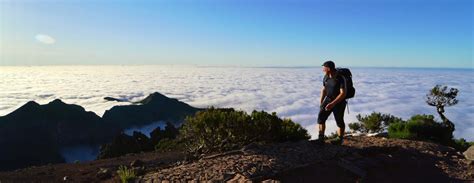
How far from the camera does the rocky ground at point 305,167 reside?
20.7 feet

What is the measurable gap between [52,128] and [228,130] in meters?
71.7

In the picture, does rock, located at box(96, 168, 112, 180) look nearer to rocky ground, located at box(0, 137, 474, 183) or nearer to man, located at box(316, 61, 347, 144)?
rocky ground, located at box(0, 137, 474, 183)

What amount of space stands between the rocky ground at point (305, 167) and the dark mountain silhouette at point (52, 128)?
56.5 metres

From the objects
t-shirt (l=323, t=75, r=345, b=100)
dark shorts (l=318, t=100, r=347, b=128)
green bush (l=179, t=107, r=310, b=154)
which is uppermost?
t-shirt (l=323, t=75, r=345, b=100)

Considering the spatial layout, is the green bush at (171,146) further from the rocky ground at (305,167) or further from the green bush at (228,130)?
the rocky ground at (305,167)

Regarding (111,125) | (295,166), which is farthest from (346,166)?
(111,125)

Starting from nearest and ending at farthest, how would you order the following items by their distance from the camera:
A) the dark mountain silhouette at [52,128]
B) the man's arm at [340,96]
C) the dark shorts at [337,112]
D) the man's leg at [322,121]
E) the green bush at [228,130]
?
the man's arm at [340,96]
the dark shorts at [337,112]
the man's leg at [322,121]
the green bush at [228,130]
the dark mountain silhouette at [52,128]

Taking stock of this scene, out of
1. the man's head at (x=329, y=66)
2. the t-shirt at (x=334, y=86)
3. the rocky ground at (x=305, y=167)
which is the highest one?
the man's head at (x=329, y=66)

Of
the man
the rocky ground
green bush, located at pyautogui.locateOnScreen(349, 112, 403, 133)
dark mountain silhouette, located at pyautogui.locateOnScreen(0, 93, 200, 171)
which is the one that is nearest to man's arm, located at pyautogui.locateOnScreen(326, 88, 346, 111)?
the man

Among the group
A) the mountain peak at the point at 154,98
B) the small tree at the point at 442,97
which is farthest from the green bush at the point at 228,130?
the mountain peak at the point at 154,98

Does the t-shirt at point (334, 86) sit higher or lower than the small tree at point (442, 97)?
higher

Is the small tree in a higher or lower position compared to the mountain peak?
higher

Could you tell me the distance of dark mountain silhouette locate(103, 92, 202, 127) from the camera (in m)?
93.9

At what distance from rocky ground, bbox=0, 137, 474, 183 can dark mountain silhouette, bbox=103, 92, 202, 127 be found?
274 ft
